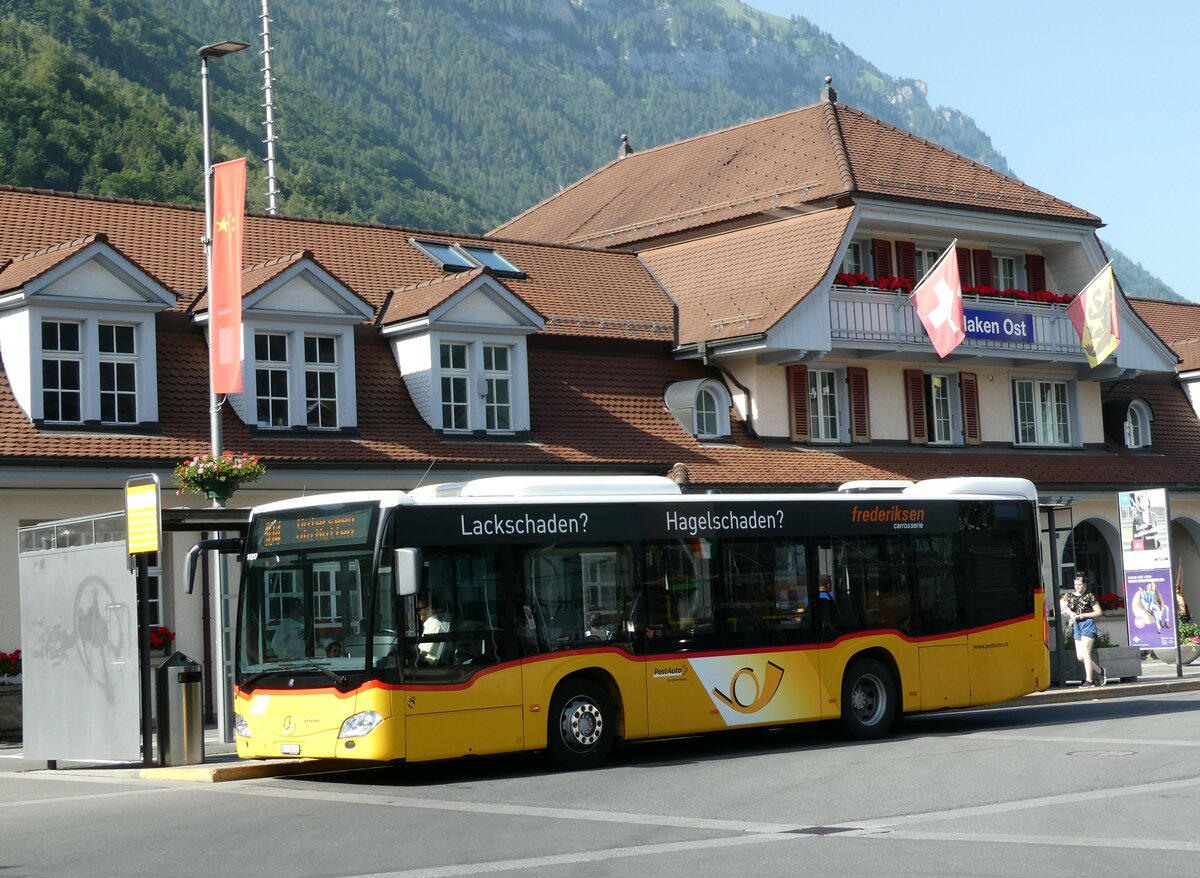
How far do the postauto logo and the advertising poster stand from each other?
12.2 meters

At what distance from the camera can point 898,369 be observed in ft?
123

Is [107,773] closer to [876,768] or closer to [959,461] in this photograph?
[876,768]

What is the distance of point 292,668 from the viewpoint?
18.2 metres

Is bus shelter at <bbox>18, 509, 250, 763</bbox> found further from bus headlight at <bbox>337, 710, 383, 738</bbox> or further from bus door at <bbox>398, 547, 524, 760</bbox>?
bus door at <bbox>398, 547, 524, 760</bbox>


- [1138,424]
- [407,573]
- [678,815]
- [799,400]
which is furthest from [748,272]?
[678,815]

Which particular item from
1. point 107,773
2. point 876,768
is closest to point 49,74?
point 107,773

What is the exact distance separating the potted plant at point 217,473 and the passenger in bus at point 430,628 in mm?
6238

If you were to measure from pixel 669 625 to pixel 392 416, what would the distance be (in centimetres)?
1089

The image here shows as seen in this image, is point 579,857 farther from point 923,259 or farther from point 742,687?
point 923,259

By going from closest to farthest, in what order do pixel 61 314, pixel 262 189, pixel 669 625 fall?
pixel 669 625
pixel 61 314
pixel 262 189

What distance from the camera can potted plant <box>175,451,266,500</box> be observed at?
75.9 feet

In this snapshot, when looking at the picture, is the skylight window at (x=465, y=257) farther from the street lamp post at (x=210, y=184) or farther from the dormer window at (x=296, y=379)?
the street lamp post at (x=210, y=184)

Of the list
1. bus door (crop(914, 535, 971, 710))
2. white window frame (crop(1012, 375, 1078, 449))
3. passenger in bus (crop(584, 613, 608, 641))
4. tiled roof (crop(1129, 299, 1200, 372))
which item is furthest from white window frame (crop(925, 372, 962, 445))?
passenger in bus (crop(584, 613, 608, 641))

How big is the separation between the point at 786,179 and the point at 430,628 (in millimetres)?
22269
